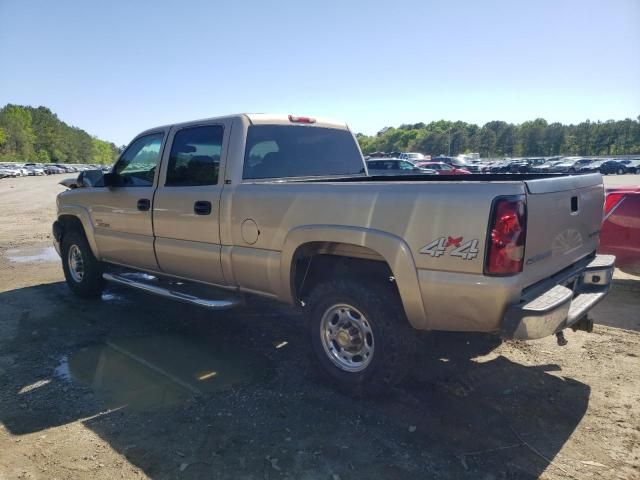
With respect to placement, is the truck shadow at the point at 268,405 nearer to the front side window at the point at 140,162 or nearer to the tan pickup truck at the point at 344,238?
the tan pickup truck at the point at 344,238

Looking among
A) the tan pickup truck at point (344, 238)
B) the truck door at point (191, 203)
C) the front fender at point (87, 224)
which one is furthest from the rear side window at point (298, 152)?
the front fender at point (87, 224)

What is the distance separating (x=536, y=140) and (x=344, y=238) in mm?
127890

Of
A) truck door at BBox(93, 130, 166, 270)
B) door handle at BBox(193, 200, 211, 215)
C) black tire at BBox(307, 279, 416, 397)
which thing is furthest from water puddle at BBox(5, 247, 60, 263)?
black tire at BBox(307, 279, 416, 397)

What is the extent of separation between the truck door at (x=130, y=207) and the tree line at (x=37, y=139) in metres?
105

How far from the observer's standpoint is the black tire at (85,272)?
5902 mm

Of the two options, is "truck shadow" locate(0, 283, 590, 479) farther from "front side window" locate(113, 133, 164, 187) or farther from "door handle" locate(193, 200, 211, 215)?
"front side window" locate(113, 133, 164, 187)

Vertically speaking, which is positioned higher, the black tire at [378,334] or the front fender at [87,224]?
the front fender at [87,224]

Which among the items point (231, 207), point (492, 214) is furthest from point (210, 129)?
point (492, 214)

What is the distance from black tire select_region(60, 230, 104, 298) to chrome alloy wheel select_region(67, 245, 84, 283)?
1 cm

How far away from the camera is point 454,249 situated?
2.85 meters

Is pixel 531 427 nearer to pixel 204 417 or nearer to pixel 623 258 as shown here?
pixel 204 417

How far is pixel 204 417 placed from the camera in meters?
3.25

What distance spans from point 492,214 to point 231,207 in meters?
2.12

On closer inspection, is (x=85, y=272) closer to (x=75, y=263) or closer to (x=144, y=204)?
(x=75, y=263)
